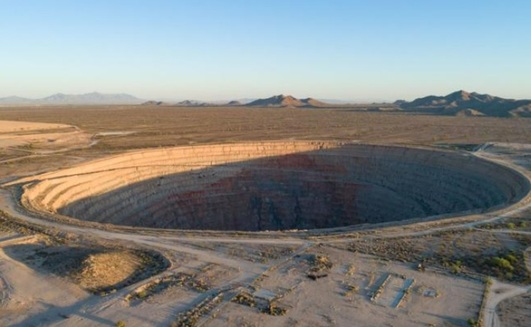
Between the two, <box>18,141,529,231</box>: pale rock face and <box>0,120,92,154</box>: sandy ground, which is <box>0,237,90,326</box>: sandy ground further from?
<box>0,120,92,154</box>: sandy ground

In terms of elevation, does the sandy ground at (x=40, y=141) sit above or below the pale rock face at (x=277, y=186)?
above

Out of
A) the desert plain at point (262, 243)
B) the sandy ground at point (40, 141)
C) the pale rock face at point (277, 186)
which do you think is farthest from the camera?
the sandy ground at point (40, 141)

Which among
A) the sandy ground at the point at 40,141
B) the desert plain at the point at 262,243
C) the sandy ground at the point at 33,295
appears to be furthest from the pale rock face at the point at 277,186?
the sandy ground at the point at 40,141

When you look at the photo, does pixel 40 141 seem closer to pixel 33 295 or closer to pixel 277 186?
Answer: pixel 277 186

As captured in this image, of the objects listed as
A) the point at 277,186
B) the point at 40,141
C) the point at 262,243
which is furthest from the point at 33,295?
the point at 40,141

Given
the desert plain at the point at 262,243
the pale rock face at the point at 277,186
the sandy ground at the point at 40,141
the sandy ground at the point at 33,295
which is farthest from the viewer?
the sandy ground at the point at 40,141

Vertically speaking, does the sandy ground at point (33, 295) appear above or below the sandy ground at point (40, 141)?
below

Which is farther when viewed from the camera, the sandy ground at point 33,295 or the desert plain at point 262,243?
the desert plain at point 262,243

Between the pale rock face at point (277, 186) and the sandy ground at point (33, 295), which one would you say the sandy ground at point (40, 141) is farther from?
the sandy ground at point (33, 295)

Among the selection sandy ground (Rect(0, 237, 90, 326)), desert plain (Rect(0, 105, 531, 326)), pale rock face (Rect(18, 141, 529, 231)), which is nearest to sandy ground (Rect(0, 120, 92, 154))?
desert plain (Rect(0, 105, 531, 326))

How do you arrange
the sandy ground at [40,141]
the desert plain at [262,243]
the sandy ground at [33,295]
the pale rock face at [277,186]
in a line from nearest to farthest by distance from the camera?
the sandy ground at [33,295] → the desert plain at [262,243] → the pale rock face at [277,186] → the sandy ground at [40,141]

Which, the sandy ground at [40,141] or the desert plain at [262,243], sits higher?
the sandy ground at [40,141]
